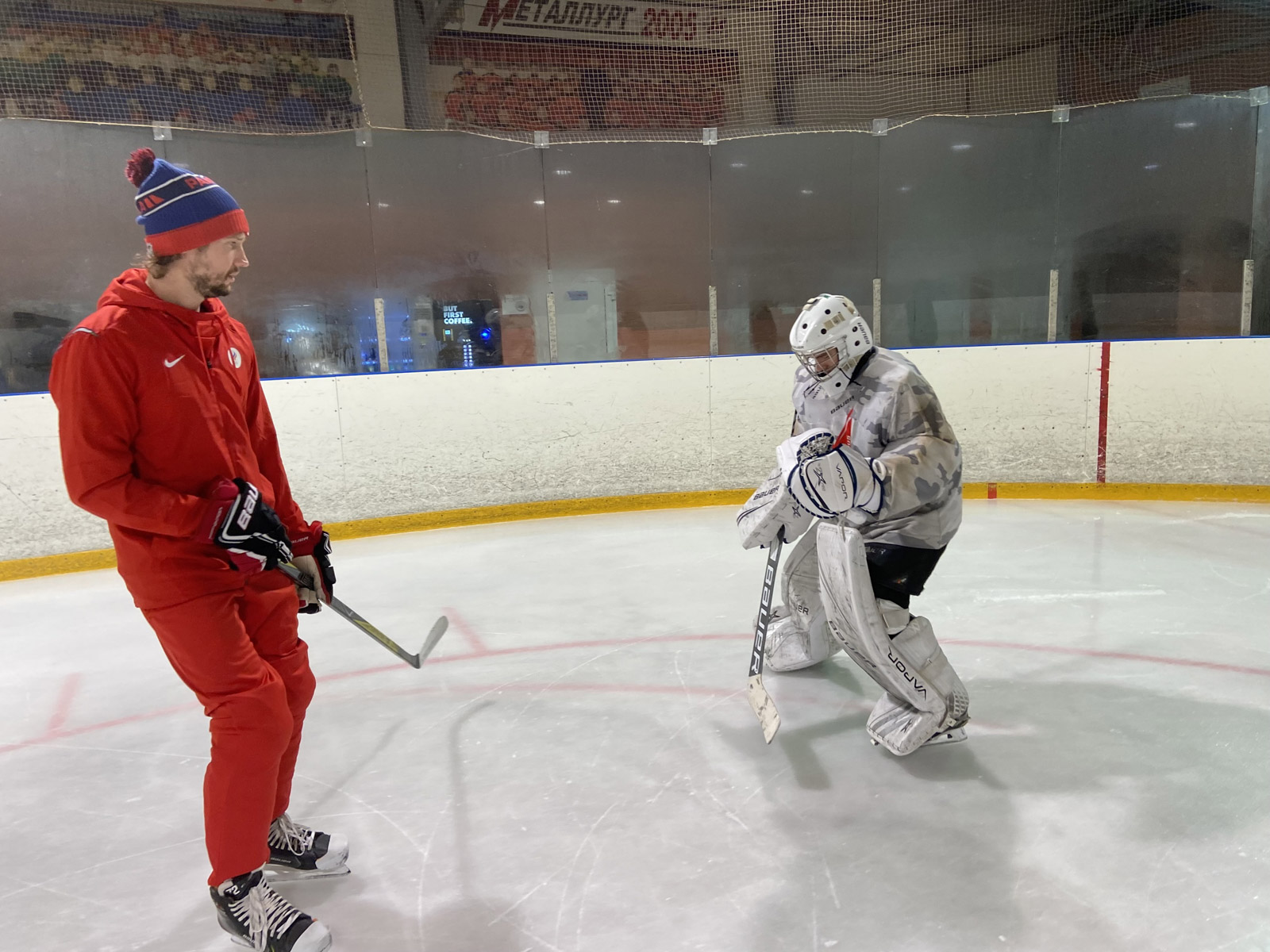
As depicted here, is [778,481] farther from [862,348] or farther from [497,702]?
[497,702]

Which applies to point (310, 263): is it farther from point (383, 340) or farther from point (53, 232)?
point (53, 232)

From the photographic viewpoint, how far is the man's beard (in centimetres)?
150

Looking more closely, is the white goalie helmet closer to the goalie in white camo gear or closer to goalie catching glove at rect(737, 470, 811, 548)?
the goalie in white camo gear

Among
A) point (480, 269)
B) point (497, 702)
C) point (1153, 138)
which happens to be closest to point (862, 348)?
point (497, 702)

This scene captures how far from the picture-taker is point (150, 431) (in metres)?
1.42

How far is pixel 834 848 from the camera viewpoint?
1786 millimetres

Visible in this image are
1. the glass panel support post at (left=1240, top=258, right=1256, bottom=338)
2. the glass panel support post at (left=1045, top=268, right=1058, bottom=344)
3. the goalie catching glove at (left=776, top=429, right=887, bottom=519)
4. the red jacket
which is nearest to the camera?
the red jacket

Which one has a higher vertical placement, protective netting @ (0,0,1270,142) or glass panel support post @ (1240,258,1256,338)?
protective netting @ (0,0,1270,142)

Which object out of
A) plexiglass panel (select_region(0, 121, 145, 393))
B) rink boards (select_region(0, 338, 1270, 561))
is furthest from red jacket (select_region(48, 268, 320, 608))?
plexiglass panel (select_region(0, 121, 145, 393))

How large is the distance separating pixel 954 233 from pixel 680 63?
259 centimetres

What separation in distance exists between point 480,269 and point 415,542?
210cm

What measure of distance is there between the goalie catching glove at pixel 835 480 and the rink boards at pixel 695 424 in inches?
135

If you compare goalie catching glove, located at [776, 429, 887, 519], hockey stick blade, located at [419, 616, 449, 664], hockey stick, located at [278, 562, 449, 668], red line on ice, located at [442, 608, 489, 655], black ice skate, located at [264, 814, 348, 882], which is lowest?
red line on ice, located at [442, 608, 489, 655]

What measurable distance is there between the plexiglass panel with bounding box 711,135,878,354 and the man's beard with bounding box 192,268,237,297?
4775 mm
